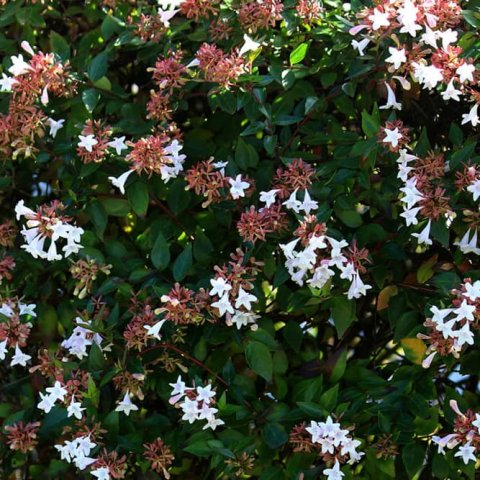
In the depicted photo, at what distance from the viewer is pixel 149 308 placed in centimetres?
241

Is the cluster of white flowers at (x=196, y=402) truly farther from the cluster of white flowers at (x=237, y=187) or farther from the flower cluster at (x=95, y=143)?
the flower cluster at (x=95, y=143)

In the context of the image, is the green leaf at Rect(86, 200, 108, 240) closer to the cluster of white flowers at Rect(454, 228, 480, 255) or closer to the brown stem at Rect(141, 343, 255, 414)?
the brown stem at Rect(141, 343, 255, 414)

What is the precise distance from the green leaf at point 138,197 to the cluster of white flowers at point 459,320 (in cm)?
77

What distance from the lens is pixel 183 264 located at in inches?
97.0

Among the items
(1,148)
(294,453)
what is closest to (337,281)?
(294,453)

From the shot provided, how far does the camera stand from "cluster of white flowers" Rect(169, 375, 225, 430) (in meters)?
2.32

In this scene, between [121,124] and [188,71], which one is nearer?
[188,71]

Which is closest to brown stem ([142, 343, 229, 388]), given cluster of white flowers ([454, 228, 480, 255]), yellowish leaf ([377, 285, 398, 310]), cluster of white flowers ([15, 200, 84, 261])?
cluster of white flowers ([15, 200, 84, 261])

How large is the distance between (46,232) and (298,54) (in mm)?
776

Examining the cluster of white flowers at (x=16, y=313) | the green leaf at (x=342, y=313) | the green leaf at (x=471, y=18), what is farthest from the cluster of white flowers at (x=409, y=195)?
the cluster of white flowers at (x=16, y=313)

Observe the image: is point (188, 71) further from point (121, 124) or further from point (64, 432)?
point (64, 432)

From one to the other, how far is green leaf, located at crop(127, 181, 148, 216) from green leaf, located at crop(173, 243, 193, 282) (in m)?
0.16

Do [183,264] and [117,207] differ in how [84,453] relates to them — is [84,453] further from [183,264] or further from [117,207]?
[117,207]

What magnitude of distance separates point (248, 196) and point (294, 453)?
65cm
